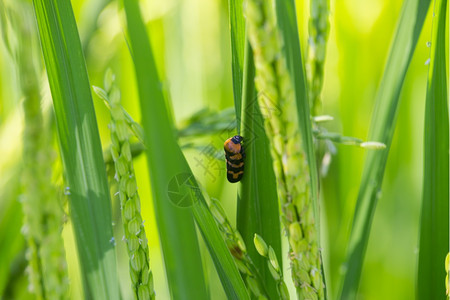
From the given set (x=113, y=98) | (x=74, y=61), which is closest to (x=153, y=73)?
(x=113, y=98)

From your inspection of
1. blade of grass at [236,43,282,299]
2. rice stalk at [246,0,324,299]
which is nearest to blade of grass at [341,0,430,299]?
blade of grass at [236,43,282,299]

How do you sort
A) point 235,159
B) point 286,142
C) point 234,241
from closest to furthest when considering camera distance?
point 286,142, point 234,241, point 235,159

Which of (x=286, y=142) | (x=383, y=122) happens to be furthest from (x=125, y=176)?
(x=383, y=122)

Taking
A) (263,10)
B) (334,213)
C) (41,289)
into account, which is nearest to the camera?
(263,10)

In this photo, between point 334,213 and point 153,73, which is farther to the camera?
point 334,213

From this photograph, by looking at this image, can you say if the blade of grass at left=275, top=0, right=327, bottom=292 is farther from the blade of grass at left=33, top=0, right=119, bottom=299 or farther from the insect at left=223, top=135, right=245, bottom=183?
the blade of grass at left=33, top=0, right=119, bottom=299

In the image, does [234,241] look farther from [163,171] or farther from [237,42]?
[237,42]

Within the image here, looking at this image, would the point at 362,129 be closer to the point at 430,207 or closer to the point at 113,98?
the point at 430,207
